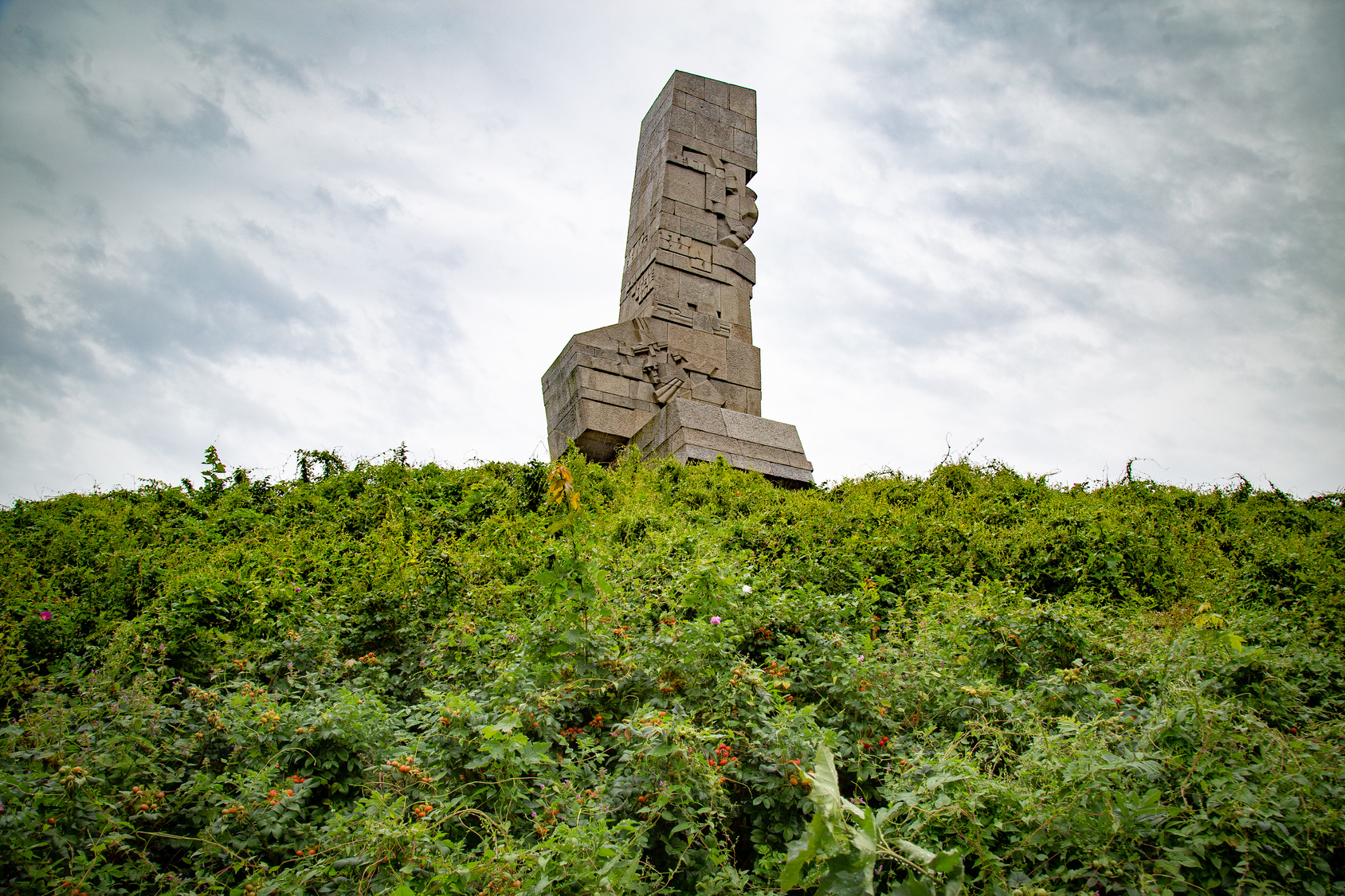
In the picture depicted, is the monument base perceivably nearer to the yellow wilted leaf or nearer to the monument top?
the monument top

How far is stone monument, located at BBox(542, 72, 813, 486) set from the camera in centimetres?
869

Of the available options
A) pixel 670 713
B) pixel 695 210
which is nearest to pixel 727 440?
pixel 695 210

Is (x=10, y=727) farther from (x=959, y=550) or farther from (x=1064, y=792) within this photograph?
(x=959, y=550)

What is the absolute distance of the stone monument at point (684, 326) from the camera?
8688 mm

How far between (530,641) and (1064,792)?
2167 mm

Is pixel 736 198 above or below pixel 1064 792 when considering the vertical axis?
above

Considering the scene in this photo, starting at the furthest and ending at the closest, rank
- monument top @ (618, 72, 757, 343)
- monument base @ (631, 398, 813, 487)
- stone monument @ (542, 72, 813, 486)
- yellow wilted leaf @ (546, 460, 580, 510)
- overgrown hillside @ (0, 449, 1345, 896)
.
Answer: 1. monument top @ (618, 72, 757, 343)
2. stone monument @ (542, 72, 813, 486)
3. monument base @ (631, 398, 813, 487)
4. yellow wilted leaf @ (546, 460, 580, 510)
5. overgrown hillside @ (0, 449, 1345, 896)

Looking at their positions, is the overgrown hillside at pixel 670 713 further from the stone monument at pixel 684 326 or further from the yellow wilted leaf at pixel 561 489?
→ the stone monument at pixel 684 326

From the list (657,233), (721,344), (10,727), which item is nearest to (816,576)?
(10,727)

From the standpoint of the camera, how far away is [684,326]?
9.55m

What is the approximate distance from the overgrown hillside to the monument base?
240cm

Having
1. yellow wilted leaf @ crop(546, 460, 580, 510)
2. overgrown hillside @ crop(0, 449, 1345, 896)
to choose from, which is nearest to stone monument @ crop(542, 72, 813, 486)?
overgrown hillside @ crop(0, 449, 1345, 896)

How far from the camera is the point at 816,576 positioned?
5191mm

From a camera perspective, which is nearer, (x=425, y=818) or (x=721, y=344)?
(x=425, y=818)
